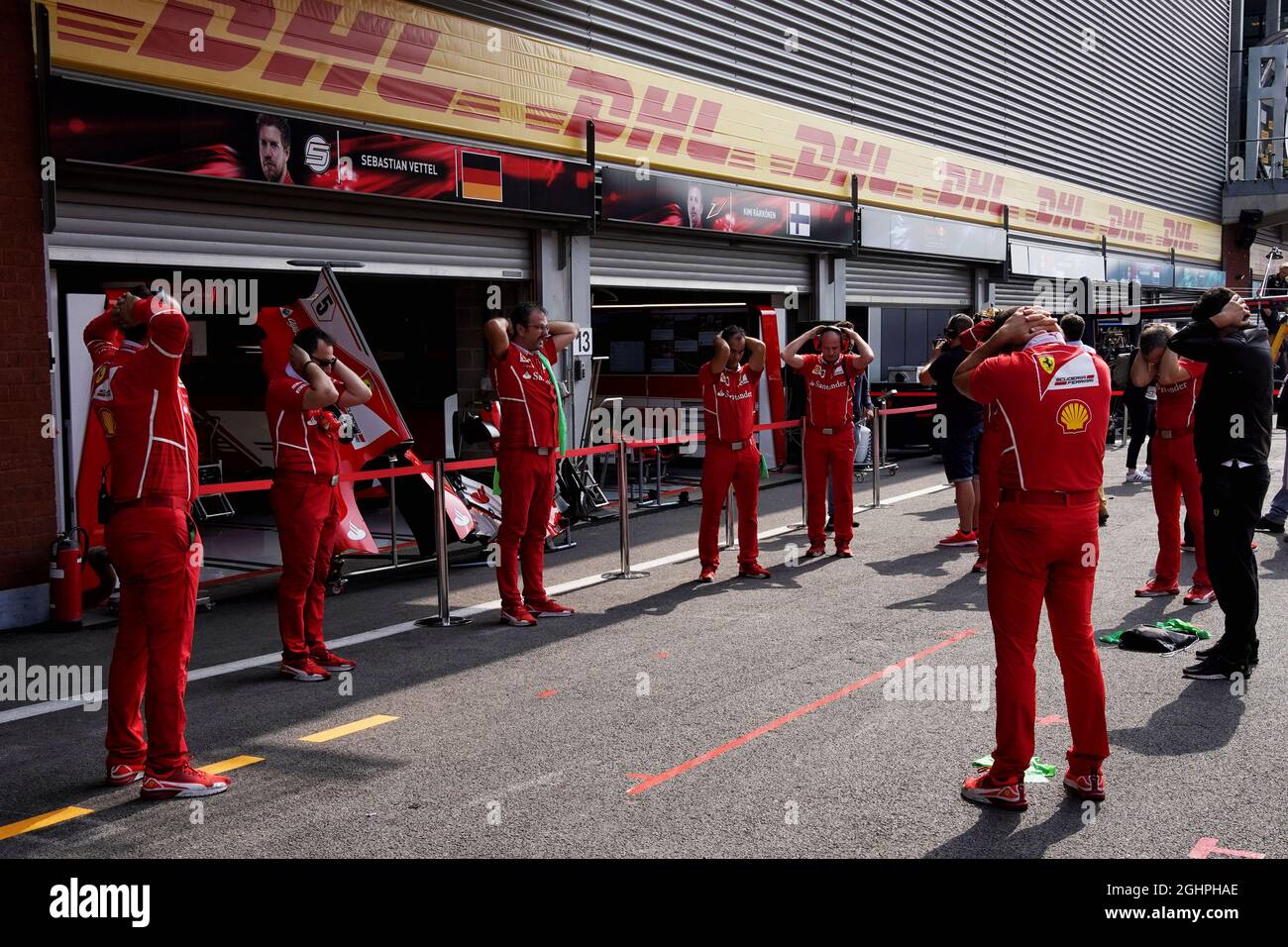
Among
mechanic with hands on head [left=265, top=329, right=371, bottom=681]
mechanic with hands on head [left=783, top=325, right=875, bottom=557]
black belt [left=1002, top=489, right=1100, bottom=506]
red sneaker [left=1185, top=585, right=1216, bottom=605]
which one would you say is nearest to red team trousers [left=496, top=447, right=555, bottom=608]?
mechanic with hands on head [left=265, top=329, right=371, bottom=681]

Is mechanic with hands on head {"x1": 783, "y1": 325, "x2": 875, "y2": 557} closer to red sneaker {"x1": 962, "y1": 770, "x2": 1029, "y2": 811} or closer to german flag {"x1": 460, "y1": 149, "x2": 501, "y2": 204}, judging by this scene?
german flag {"x1": 460, "y1": 149, "x2": 501, "y2": 204}

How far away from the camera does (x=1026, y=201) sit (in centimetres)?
2656

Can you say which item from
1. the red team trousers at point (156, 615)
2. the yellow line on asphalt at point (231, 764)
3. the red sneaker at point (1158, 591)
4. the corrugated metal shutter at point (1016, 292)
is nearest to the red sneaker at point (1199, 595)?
the red sneaker at point (1158, 591)

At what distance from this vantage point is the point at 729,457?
10.6 meters

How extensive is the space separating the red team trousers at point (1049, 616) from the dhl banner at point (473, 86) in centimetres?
793

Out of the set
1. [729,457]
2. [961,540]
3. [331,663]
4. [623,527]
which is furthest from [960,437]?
[331,663]

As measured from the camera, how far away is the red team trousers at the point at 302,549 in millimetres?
7246

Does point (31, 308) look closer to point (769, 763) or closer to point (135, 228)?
point (135, 228)

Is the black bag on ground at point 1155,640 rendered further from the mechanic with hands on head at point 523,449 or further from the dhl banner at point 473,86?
the dhl banner at point 473,86

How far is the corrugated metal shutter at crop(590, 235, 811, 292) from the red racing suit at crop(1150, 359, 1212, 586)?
7.70m

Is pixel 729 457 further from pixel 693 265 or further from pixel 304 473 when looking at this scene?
pixel 693 265

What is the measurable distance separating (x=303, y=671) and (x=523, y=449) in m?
2.33

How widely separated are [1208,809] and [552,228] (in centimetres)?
1081
